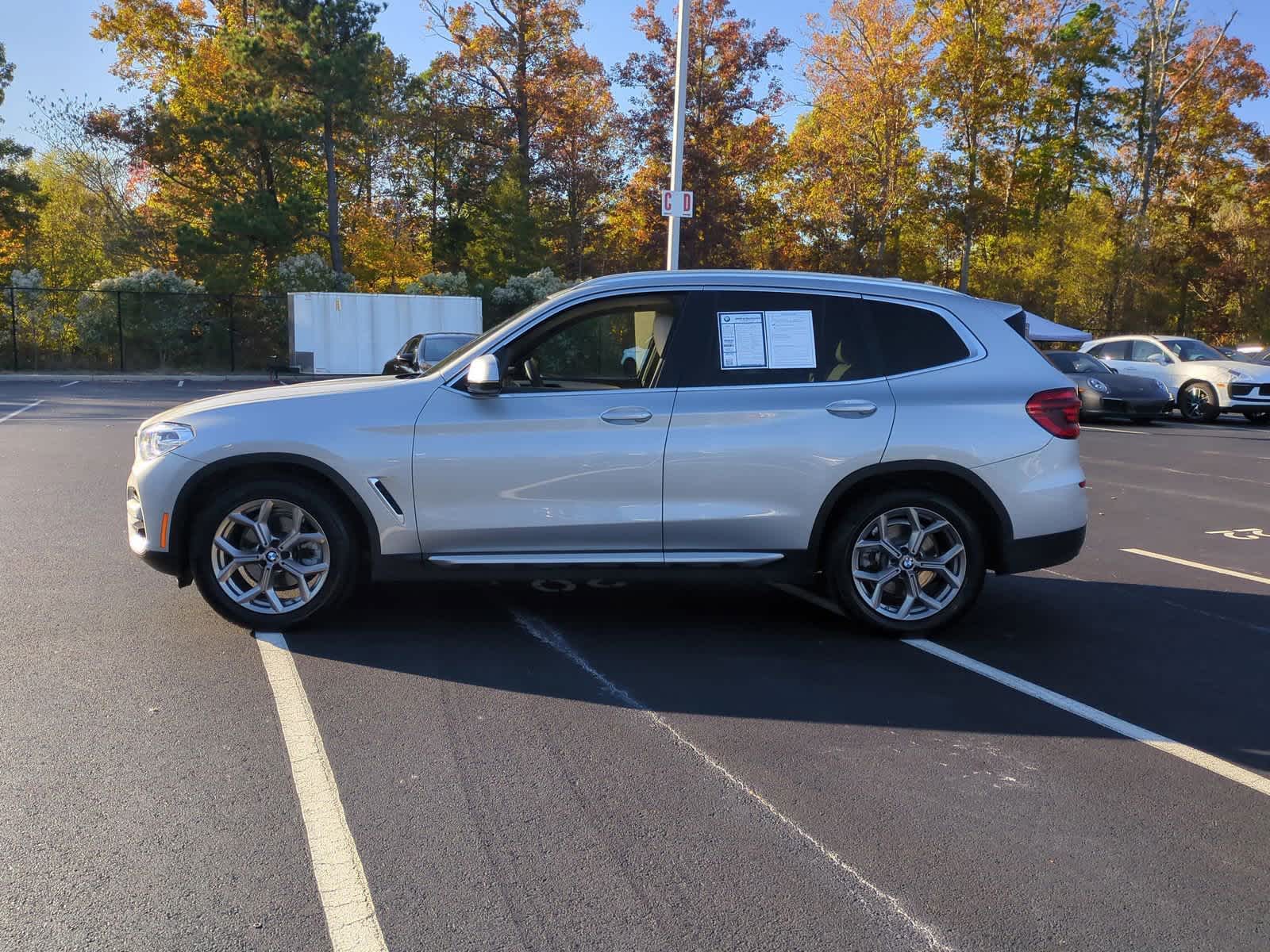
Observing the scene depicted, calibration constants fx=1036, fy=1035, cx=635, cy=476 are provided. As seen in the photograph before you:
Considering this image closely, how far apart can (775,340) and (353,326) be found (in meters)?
24.7

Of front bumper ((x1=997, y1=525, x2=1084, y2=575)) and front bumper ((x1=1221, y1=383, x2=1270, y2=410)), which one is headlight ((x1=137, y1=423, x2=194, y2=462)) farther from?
front bumper ((x1=1221, y1=383, x2=1270, y2=410))

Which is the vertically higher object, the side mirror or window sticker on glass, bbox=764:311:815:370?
window sticker on glass, bbox=764:311:815:370

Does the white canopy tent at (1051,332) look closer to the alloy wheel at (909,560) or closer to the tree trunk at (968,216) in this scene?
the tree trunk at (968,216)

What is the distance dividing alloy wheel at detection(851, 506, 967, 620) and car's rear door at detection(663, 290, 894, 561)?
0.35 meters

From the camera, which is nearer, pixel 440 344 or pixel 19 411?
pixel 440 344

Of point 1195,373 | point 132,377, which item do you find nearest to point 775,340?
point 1195,373

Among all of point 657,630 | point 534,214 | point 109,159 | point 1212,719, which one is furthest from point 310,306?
point 1212,719

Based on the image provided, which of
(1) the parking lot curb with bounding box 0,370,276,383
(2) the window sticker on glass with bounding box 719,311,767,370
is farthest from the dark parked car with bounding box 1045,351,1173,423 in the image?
(1) the parking lot curb with bounding box 0,370,276,383

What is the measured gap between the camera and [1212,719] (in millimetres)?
4367

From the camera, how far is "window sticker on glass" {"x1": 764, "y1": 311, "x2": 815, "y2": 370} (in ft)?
17.4

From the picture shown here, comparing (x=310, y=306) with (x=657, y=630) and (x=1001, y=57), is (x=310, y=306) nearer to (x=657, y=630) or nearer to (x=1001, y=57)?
(x=657, y=630)

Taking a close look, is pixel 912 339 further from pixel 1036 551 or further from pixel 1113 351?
pixel 1113 351

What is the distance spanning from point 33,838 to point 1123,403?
19348 mm

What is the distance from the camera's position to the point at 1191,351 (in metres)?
20.4
